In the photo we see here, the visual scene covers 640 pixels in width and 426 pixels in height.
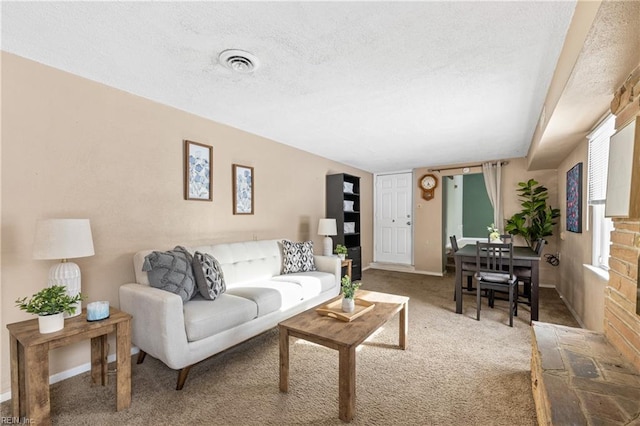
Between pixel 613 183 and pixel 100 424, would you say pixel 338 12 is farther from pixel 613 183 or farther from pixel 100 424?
pixel 100 424

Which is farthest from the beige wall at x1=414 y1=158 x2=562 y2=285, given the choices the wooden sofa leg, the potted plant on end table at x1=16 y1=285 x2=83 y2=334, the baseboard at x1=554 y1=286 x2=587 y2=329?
the potted plant on end table at x1=16 y1=285 x2=83 y2=334

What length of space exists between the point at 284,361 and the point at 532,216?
192 inches

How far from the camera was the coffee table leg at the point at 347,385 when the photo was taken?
1.66 m

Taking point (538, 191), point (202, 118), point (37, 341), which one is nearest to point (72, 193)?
point (37, 341)

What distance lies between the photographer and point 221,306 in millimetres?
2227

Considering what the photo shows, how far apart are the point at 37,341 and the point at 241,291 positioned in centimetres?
138

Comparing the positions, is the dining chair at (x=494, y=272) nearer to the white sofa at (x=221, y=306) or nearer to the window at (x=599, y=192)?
the window at (x=599, y=192)

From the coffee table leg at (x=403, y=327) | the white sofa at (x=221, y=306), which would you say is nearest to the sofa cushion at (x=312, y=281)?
the white sofa at (x=221, y=306)

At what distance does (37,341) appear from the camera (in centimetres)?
150

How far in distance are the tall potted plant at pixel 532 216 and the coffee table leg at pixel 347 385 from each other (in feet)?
14.4

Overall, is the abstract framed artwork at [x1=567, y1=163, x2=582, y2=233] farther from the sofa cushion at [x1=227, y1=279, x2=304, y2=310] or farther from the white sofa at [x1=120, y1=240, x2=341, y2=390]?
the sofa cushion at [x1=227, y1=279, x2=304, y2=310]

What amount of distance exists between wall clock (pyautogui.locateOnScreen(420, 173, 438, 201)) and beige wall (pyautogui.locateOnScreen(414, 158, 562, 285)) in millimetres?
80

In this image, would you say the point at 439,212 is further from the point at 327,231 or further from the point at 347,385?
the point at 347,385

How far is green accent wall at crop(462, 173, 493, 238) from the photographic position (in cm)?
718
